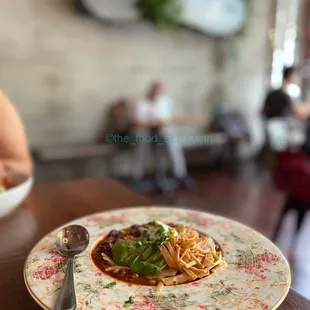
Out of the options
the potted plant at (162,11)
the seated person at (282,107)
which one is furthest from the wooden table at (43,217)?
the potted plant at (162,11)

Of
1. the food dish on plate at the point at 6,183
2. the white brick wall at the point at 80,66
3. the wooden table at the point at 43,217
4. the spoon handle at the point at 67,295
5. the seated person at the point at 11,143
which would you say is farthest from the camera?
the white brick wall at the point at 80,66

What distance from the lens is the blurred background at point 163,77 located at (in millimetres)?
3719

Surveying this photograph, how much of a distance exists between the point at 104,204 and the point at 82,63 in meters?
2.87

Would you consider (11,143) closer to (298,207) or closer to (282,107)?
(298,207)

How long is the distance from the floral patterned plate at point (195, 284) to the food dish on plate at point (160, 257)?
0.02 m

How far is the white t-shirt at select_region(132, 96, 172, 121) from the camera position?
3824 mm

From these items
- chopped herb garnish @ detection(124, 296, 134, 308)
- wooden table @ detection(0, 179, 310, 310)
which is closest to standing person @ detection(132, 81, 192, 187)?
wooden table @ detection(0, 179, 310, 310)

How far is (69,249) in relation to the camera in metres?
0.91

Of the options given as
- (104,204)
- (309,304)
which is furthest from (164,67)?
(309,304)

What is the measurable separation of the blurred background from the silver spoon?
7.52ft

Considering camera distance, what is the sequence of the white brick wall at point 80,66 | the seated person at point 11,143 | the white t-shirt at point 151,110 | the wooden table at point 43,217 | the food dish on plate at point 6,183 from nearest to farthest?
Answer: the wooden table at point 43,217, the food dish on plate at point 6,183, the seated person at point 11,143, the white brick wall at point 80,66, the white t-shirt at point 151,110

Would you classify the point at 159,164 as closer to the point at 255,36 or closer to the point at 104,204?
the point at 255,36

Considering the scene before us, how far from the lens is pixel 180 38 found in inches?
172

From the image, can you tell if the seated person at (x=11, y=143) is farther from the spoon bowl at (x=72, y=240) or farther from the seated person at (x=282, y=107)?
the seated person at (x=282, y=107)
